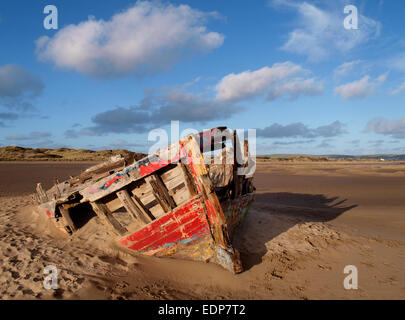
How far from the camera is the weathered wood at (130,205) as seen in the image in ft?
14.7

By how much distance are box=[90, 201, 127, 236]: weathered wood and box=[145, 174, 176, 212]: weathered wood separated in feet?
3.82

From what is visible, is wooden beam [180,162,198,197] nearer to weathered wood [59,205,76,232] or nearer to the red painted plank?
the red painted plank

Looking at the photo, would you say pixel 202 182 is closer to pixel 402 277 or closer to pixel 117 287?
pixel 117 287

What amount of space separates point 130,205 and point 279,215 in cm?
557

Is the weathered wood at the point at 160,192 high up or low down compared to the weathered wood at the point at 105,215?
up

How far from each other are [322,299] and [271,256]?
1575mm

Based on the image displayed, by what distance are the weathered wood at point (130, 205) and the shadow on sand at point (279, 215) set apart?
6.71 ft

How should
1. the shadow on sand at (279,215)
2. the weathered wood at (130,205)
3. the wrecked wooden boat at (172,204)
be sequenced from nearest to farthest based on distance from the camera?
the wrecked wooden boat at (172,204), the weathered wood at (130,205), the shadow on sand at (279,215)

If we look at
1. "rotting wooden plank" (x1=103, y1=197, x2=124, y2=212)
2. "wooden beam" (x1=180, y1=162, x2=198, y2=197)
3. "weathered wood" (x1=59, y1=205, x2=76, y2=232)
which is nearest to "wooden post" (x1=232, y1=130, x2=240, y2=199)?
"wooden beam" (x1=180, y1=162, x2=198, y2=197)

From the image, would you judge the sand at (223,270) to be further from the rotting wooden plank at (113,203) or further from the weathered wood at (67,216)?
the rotting wooden plank at (113,203)

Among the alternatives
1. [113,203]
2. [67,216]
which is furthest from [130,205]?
[67,216]

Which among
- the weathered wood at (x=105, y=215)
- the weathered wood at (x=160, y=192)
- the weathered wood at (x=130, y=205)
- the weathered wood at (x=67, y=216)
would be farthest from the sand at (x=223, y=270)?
the weathered wood at (x=160, y=192)

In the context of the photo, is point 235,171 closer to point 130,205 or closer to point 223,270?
point 223,270
